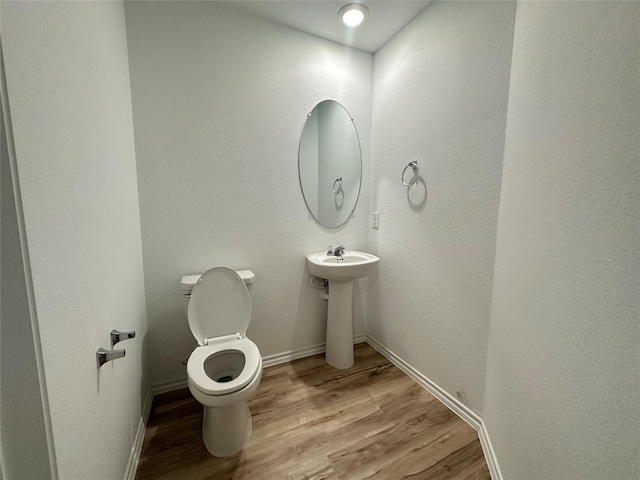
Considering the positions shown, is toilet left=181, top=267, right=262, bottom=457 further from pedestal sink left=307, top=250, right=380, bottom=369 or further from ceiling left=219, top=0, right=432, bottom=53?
ceiling left=219, top=0, right=432, bottom=53

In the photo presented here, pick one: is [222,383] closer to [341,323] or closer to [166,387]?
[166,387]

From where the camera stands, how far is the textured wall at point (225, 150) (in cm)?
147

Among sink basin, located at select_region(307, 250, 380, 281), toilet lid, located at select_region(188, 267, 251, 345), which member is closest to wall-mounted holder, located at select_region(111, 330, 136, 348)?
toilet lid, located at select_region(188, 267, 251, 345)

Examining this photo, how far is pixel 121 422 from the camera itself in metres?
1.03

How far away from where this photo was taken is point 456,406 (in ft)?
4.83

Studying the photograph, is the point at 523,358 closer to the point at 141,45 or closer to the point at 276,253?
the point at 276,253

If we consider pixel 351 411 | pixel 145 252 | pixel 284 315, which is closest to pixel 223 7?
pixel 145 252

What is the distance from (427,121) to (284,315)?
1.65 m

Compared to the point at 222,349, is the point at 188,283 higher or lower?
higher

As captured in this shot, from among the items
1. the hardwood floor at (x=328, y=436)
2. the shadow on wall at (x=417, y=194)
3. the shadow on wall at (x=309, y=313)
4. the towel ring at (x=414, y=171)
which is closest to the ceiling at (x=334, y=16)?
the towel ring at (x=414, y=171)

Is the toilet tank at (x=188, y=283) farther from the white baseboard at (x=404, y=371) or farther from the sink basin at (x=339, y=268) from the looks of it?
the white baseboard at (x=404, y=371)

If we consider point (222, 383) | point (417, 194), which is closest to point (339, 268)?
point (417, 194)

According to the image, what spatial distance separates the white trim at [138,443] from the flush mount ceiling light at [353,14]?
2565 millimetres

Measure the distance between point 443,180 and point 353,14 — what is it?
1.16 meters
